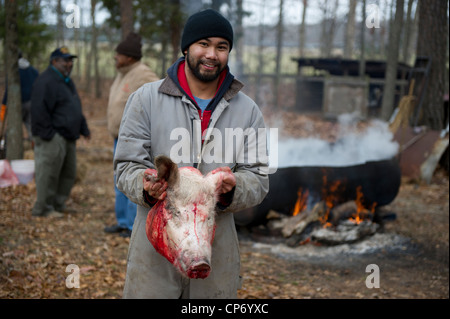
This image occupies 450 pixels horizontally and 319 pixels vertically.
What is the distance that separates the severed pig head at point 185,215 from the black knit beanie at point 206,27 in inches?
30.4

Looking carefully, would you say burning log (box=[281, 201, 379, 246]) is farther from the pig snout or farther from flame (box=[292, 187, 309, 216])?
the pig snout

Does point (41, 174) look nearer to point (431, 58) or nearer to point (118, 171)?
point (118, 171)

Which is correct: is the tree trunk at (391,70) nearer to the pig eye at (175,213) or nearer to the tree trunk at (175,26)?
the tree trunk at (175,26)

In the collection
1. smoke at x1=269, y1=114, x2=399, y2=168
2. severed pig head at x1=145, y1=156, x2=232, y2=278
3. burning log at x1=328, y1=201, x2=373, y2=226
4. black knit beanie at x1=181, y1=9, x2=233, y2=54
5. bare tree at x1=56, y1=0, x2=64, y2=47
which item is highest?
bare tree at x1=56, y1=0, x2=64, y2=47

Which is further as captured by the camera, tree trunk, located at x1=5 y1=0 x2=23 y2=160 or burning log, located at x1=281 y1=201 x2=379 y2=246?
tree trunk, located at x1=5 y1=0 x2=23 y2=160

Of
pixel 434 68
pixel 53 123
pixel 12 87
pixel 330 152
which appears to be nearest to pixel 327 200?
pixel 330 152

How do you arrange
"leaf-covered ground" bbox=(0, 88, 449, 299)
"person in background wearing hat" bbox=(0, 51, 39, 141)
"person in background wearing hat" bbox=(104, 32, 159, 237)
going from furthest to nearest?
"person in background wearing hat" bbox=(0, 51, 39, 141)
"person in background wearing hat" bbox=(104, 32, 159, 237)
"leaf-covered ground" bbox=(0, 88, 449, 299)

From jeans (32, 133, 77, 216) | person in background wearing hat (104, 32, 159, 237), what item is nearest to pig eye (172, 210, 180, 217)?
person in background wearing hat (104, 32, 159, 237)

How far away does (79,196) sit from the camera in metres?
8.61

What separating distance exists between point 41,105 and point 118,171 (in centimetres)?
463

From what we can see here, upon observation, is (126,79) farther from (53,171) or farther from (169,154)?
(169,154)

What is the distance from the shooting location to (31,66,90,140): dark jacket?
6.62m

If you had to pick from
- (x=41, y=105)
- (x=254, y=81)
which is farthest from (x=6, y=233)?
(x=254, y=81)

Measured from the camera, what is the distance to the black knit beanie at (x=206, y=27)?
8.29ft
